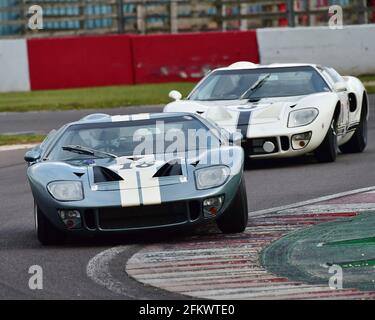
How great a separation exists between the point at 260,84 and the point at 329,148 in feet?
3.67

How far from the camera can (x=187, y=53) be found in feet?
83.9

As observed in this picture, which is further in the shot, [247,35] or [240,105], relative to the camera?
[247,35]

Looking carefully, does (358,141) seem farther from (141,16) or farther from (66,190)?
(141,16)

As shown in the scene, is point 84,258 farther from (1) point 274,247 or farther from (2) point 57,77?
(2) point 57,77

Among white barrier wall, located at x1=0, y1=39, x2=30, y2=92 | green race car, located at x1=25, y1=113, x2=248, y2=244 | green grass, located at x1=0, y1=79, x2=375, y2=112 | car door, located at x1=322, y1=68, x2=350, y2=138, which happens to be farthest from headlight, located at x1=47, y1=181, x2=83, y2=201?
white barrier wall, located at x1=0, y1=39, x2=30, y2=92

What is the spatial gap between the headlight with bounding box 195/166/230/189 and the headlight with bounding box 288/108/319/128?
14.4 feet

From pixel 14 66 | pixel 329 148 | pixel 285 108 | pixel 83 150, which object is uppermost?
pixel 83 150

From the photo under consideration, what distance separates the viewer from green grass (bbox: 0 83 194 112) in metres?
23.0

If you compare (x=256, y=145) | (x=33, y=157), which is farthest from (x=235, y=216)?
(x=256, y=145)

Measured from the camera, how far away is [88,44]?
25406 millimetres

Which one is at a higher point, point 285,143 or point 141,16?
point 141,16
